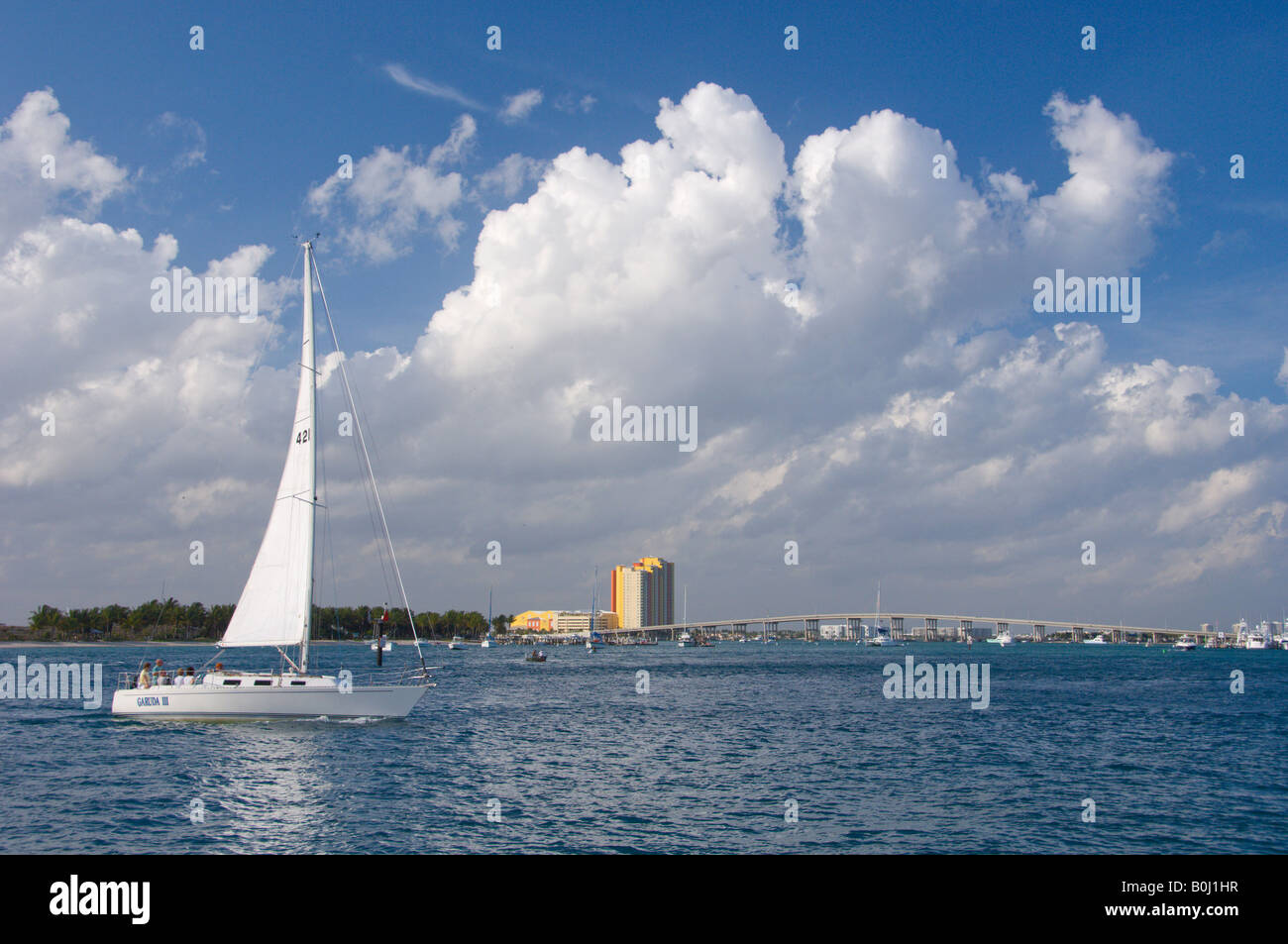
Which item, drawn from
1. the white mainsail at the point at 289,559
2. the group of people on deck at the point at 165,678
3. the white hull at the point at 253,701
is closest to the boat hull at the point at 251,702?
the white hull at the point at 253,701

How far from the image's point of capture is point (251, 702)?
40906mm

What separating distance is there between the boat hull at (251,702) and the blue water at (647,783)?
2.96 ft

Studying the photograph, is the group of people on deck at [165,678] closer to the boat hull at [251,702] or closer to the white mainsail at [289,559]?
the boat hull at [251,702]

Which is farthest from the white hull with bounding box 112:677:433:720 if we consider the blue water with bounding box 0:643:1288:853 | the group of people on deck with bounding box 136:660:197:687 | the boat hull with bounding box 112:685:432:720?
the blue water with bounding box 0:643:1288:853

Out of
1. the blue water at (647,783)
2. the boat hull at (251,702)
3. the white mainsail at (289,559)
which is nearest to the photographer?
the blue water at (647,783)

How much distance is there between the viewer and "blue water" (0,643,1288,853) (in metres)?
24.2

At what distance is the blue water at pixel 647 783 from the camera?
951 inches

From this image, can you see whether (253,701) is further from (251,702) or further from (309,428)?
(309,428)

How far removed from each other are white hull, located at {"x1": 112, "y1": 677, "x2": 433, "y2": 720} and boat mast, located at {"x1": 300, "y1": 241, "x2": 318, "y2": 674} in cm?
215

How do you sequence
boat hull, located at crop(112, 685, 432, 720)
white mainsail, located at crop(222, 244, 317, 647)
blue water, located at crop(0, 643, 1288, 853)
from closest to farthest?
blue water, located at crop(0, 643, 1288, 853)
boat hull, located at crop(112, 685, 432, 720)
white mainsail, located at crop(222, 244, 317, 647)

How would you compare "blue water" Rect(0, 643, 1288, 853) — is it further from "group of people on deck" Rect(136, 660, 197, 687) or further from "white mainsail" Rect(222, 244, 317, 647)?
"white mainsail" Rect(222, 244, 317, 647)
